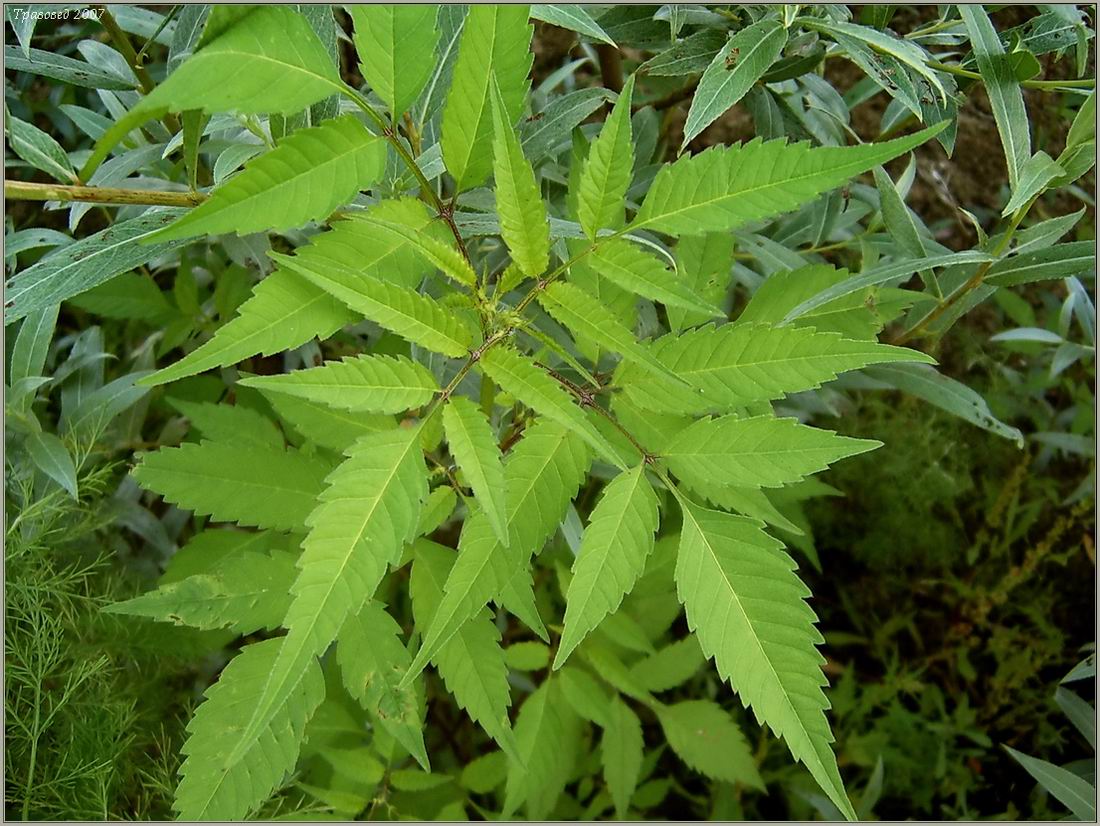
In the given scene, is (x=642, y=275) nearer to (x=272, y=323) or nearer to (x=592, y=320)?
(x=592, y=320)

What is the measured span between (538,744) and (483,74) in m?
1.10

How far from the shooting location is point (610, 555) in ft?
2.60

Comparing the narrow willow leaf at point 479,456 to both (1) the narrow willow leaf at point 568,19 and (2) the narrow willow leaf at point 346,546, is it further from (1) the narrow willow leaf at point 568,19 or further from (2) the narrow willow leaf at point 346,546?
(1) the narrow willow leaf at point 568,19

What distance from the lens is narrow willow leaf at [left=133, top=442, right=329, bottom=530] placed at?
1.04m

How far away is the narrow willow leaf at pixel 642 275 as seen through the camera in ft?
2.52

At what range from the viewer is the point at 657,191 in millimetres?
779

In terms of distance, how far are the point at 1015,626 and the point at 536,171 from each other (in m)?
1.68

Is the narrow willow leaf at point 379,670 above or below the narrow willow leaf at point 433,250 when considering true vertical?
below

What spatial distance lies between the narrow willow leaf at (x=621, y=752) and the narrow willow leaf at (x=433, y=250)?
971 mm

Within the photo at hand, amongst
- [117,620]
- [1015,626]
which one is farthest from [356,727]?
[1015,626]

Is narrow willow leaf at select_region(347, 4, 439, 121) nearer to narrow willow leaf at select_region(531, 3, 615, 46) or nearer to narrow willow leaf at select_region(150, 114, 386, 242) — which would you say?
narrow willow leaf at select_region(150, 114, 386, 242)

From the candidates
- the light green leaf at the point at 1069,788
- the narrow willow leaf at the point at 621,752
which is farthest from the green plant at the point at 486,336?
the light green leaf at the point at 1069,788

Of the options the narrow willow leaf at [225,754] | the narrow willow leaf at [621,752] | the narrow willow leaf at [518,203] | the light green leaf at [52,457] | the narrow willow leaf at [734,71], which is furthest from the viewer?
the narrow willow leaf at [621,752]

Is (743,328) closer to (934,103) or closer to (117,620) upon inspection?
(934,103)
